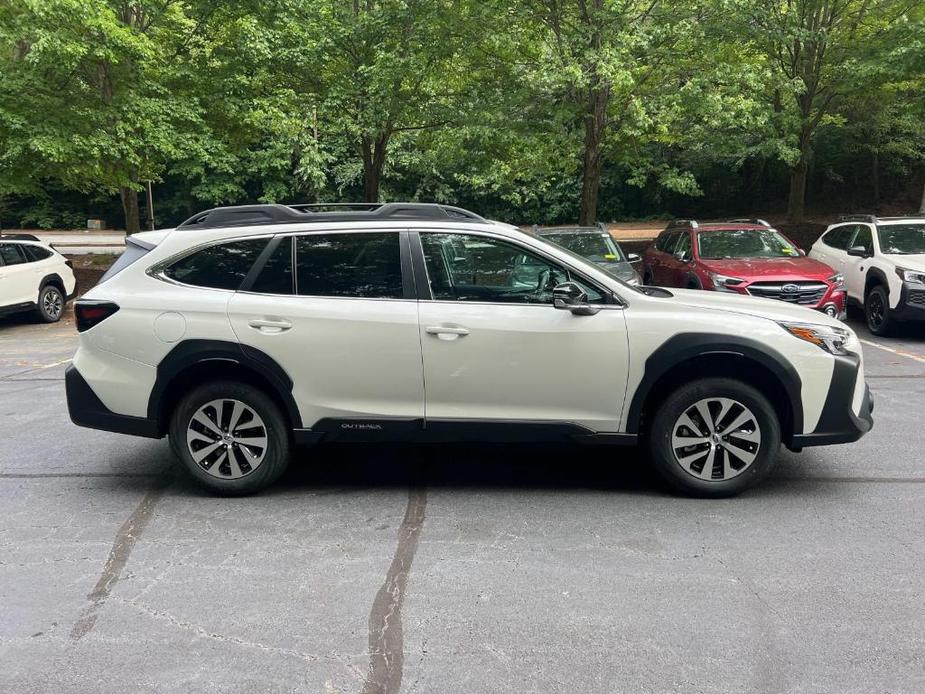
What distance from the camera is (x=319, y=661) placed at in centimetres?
313

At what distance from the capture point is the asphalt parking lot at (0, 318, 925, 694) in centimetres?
307

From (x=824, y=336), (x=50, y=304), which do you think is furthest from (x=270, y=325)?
(x=50, y=304)

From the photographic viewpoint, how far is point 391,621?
3.43 metres

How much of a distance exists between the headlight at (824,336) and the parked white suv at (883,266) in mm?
6489

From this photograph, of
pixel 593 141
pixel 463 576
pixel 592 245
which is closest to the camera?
pixel 463 576

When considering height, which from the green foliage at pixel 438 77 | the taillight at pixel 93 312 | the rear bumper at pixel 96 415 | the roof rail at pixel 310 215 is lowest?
the rear bumper at pixel 96 415

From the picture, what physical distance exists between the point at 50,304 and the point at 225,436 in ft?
36.5

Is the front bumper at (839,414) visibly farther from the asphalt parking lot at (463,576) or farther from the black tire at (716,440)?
the asphalt parking lot at (463,576)

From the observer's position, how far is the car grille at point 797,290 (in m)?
9.70

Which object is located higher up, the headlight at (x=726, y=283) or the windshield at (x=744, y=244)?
the windshield at (x=744, y=244)

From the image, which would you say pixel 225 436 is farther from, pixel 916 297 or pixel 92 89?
pixel 92 89

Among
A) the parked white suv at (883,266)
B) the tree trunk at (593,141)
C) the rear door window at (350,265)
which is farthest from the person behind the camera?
the tree trunk at (593,141)

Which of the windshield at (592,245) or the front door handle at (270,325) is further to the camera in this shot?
the windshield at (592,245)

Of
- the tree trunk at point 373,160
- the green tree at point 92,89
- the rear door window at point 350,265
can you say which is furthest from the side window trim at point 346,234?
the tree trunk at point 373,160
